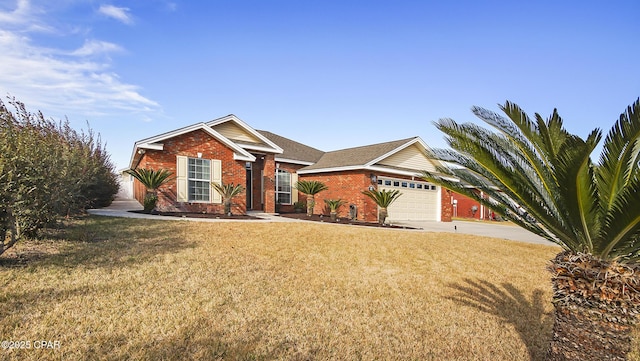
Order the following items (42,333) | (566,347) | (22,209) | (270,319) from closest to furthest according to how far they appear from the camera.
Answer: (566,347)
(42,333)
(270,319)
(22,209)

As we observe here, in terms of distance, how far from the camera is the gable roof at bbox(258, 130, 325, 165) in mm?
21344

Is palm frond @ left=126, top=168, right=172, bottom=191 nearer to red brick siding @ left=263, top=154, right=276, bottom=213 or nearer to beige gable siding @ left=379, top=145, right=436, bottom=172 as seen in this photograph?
red brick siding @ left=263, top=154, right=276, bottom=213

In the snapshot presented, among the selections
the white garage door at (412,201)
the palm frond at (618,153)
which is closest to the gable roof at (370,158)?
the white garage door at (412,201)

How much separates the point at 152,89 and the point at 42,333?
398 inches

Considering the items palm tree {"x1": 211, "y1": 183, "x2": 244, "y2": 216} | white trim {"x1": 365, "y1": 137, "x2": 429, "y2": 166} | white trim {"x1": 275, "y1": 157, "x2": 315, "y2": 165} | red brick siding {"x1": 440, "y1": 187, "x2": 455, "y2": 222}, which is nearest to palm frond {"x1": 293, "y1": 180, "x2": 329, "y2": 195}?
white trim {"x1": 275, "y1": 157, "x2": 315, "y2": 165}

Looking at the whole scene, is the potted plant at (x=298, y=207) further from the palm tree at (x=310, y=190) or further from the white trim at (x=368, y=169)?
the white trim at (x=368, y=169)

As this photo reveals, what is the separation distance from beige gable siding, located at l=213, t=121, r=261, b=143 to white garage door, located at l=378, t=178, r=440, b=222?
7.57 meters

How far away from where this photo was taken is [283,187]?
20672 mm

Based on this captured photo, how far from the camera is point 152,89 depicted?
1230 centimetres

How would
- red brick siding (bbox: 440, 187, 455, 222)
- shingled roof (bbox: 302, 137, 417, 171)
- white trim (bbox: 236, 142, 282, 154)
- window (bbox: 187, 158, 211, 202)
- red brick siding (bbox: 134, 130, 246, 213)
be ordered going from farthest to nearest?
red brick siding (bbox: 440, 187, 455, 222), shingled roof (bbox: 302, 137, 417, 171), white trim (bbox: 236, 142, 282, 154), window (bbox: 187, 158, 211, 202), red brick siding (bbox: 134, 130, 246, 213)

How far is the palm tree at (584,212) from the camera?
9.96ft

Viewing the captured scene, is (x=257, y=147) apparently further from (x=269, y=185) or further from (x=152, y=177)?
(x=152, y=177)

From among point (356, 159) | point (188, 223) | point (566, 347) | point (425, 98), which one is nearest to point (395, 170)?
point (356, 159)

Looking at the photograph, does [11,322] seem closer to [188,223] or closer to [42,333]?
[42,333]
